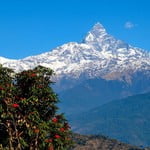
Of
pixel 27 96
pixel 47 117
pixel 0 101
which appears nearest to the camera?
pixel 0 101

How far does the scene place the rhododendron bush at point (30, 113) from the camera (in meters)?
49.1

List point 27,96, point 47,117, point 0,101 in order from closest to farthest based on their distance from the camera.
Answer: point 0,101
point 27,96
point 47,117

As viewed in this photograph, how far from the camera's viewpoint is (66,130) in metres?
54.5

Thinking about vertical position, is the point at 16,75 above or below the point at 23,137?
above

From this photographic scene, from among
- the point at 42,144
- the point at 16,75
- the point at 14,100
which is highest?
the point at 16,75

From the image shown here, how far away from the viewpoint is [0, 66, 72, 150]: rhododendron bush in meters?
49.1

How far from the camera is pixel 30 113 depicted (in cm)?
5041

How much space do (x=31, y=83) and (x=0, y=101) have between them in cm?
472

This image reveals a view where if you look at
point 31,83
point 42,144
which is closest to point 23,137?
point 42,144

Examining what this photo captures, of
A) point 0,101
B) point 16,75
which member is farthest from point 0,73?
point 0,101

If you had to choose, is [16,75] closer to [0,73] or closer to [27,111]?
[0,73]

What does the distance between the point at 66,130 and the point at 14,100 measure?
22.8 feet

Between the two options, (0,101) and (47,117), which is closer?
(0,101)

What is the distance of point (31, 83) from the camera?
174 ft
